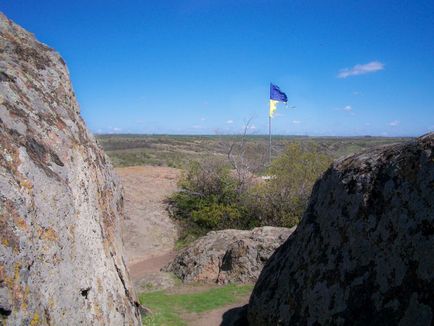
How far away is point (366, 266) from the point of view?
12.8 feet

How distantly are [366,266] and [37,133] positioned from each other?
3300 mm

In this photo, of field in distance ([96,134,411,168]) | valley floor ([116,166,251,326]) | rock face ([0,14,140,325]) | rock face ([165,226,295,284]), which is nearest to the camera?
rock face ([0,14,140,325])

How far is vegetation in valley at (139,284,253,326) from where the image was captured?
8.77m

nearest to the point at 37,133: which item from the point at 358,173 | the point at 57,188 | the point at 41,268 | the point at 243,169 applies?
the point at 57,188

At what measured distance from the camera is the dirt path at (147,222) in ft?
58.7

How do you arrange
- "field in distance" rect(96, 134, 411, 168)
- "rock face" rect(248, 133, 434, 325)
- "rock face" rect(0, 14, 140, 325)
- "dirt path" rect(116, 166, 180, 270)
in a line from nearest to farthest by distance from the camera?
1. "rock face" rect(0, 14, 140, 325)
2. "rock face" rect(248, 133, 434, 325)
3. "dirt path" rect(116, 166, 180, 270)
4. "field in distance" rect(96, 134, 411, 168)

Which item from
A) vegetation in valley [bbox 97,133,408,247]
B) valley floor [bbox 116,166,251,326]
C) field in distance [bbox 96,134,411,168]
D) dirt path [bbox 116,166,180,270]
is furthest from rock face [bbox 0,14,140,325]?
vegetation in valley [bbox 97,133,408,247]

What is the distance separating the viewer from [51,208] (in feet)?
11.8

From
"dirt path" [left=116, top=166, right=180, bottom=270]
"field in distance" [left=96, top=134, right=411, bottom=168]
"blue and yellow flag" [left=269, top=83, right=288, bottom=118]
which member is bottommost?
"dirt path" [left=116, top=166, right=180, bottom=270]

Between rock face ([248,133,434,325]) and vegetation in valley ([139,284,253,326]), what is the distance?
3.95 meters

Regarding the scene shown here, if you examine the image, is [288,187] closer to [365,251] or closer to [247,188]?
[247,188]

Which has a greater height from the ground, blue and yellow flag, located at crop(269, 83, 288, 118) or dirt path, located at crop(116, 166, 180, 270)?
blue and yellow flag, located at crop(269, 83, 288, 118)

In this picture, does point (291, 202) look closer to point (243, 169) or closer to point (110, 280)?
point (243, 169)

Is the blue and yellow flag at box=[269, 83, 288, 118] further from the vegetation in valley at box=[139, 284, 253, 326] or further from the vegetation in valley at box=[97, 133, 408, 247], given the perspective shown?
the vegetation in valley at box=[139, 284, 253, 326]
